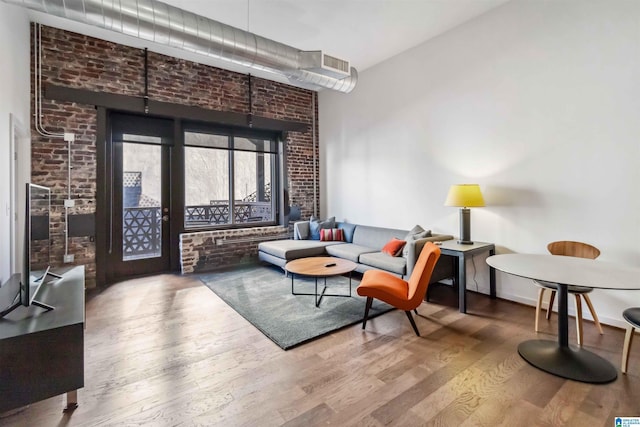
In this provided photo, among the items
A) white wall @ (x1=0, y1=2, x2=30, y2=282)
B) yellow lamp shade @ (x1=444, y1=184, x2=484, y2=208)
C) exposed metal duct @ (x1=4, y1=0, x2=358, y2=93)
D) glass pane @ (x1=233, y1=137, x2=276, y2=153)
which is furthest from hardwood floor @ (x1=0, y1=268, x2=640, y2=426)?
glass pane @ (x1=233, y1=137, x2=276, y2=153)

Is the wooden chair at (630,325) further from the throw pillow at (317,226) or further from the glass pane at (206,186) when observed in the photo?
the glass pane at (206,186)

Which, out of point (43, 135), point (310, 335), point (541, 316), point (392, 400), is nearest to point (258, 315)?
point (310, 335)

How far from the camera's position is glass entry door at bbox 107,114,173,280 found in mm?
4602

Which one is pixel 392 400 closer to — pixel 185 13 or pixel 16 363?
pixel 16 363

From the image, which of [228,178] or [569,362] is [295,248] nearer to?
[228,178]

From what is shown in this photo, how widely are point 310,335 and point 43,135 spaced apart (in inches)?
171

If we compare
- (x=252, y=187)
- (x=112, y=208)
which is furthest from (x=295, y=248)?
(x=112, y=208)

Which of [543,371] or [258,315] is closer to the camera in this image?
[543,371]

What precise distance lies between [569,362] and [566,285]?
0.63m

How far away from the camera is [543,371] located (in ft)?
7.12

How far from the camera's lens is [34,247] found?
3.84 m

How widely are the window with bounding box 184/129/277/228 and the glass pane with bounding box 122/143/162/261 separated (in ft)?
1.49

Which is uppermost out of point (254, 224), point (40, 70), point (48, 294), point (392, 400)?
point (40, 70)

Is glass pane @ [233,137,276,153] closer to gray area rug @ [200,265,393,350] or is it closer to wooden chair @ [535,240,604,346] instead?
gray area rug @ [200,265,393,350]
